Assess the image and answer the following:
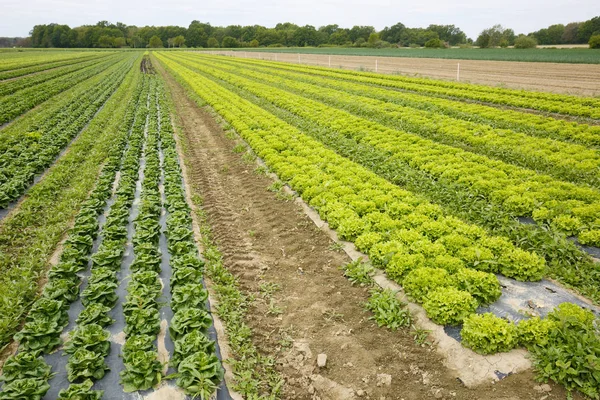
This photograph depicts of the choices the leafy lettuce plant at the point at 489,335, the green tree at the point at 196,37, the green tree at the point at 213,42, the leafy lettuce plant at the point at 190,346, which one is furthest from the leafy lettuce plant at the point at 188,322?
the green tree at the point at 196,37

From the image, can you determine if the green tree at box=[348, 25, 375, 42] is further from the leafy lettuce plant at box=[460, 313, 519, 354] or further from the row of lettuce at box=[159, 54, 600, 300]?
the leafy lettuce plant at box=[460, 313, 519, 354]

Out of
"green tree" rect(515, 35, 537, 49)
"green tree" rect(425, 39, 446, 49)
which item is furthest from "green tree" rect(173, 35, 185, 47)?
"green tree" rect(515, 35, 537, 49)

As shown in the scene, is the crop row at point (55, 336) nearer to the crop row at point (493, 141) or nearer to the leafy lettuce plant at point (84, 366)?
the leafy lettuce plant at point (84, 366)

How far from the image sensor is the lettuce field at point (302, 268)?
Result: 5555 mm

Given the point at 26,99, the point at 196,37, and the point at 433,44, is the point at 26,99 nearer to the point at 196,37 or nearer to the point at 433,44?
the point at 433,44

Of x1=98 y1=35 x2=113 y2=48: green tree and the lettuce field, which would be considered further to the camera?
x1=98 y1=35 x2=113 y2=48: green tree

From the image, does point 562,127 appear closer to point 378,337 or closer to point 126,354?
point 378,337

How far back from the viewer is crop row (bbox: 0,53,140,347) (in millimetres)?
7020

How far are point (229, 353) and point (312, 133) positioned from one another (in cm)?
1408

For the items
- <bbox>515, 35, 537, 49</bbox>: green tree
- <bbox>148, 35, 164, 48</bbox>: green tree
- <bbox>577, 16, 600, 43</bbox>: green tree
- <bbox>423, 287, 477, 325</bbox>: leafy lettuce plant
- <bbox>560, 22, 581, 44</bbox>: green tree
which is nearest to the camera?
<bbox>423, 287, 477, 325</bbox>: leafy lettuce plant

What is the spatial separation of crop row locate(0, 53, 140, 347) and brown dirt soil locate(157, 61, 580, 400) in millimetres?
3905

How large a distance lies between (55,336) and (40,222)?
5578mm

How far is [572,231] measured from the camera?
9.02 meters

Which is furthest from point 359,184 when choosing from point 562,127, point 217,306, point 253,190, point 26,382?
point 562,127
